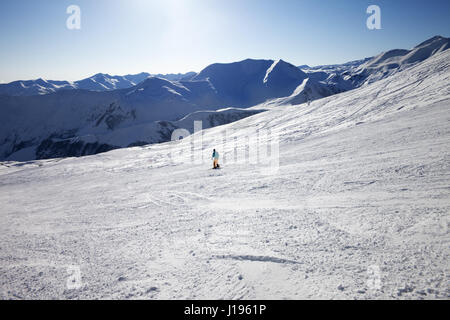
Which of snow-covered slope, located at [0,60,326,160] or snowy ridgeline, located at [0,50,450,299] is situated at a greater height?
snow-covered slope, located at [0,60,326,160]

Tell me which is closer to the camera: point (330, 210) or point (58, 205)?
point (330, 210)

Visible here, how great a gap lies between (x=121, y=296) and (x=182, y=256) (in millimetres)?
1399

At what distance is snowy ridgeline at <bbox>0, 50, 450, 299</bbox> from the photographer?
422cm

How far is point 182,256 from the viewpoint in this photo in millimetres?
5223

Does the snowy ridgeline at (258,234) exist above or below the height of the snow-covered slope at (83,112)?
below

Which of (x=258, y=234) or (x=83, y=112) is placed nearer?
(x=258, y=234)

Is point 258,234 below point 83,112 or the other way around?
below

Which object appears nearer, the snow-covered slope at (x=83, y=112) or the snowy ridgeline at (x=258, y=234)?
the snowy ridgeline at (x=258, y=234)

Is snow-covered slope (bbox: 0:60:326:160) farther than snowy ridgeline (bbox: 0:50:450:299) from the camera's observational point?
Yes

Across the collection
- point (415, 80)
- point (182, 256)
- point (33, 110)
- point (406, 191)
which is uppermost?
point (33, 110)

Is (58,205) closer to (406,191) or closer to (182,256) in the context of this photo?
(182,256)

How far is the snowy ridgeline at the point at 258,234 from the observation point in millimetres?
4219

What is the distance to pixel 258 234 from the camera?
5820 millimetres
